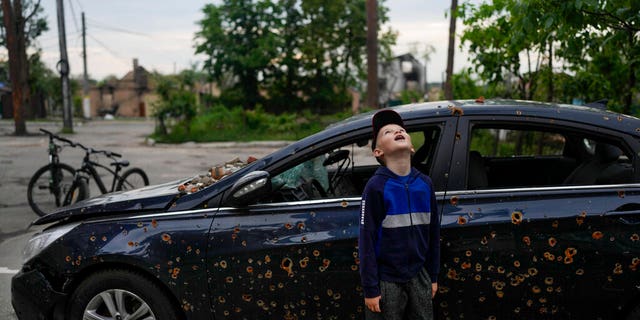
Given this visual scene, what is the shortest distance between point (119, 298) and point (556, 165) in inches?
125

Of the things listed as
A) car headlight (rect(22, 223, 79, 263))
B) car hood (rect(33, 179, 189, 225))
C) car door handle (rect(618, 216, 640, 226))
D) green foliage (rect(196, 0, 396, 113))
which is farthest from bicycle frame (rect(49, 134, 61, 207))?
green foliage (rect(196, 0, 396, 113))

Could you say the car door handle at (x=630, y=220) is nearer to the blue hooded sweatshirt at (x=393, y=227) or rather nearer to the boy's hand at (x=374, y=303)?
the blue hooded sweatshirt at (x=393, y=227)

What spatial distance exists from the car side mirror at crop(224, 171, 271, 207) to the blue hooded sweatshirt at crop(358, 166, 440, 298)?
0.71 metres

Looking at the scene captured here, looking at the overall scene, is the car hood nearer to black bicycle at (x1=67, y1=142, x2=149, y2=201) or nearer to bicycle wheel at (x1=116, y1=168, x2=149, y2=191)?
black bicycle at (x1=67, y1=142, x2=149, y2=201)

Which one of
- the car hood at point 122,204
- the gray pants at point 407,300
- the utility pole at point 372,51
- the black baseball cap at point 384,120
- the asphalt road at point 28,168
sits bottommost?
the asphalt road at point 28,168

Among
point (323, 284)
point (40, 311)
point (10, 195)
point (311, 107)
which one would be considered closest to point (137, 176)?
point (10, 195)

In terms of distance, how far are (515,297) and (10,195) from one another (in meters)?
9.27

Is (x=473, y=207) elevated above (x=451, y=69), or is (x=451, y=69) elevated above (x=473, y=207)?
(x=451, y=69)

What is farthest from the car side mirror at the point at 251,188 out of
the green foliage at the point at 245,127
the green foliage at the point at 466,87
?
the green foliage at the point at 245,127

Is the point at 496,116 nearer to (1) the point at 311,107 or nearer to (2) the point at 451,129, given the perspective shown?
(2) the point at 451,129

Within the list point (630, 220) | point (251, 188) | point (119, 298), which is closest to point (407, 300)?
point (251, 188)

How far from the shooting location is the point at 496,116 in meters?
3.16

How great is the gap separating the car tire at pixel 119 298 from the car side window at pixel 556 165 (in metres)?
1.82

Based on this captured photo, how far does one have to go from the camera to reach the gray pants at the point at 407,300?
8.15ft
